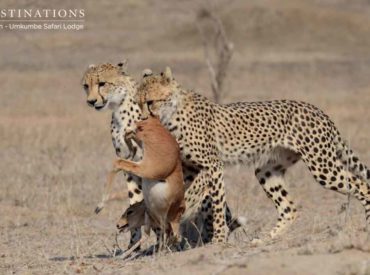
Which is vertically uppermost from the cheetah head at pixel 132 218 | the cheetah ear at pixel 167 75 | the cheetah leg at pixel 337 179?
the cheetah ear at pixel 167 75

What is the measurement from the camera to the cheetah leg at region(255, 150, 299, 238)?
809 centimetres

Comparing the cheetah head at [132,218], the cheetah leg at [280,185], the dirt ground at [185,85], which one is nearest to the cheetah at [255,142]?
the cheetah leg at [280,185]

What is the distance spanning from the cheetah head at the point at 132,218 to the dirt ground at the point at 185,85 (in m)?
0.30

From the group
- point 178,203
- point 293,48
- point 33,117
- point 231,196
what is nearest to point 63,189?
point 231,196

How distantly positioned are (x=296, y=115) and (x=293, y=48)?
23.3 m

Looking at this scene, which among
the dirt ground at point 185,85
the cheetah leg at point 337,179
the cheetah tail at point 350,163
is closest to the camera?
the dirt ground at point 185,85

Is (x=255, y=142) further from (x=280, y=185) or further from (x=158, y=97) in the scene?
(x=158, y=97)

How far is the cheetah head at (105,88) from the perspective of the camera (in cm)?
743

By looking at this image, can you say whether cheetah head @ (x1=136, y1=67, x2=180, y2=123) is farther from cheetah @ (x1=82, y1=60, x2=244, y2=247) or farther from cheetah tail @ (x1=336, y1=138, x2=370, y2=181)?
cheetah tail @ (x1=336, y1=138, x2=370, y2=181)

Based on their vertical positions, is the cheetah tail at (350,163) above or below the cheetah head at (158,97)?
below

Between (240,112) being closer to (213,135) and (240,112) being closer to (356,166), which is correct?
(213,135)

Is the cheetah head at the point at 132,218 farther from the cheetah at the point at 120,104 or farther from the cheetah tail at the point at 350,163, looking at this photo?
the cheetah tail at the point at 350,163

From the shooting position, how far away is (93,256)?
295 inches

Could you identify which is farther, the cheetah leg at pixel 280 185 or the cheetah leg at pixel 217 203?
the cheetah leg at pixel 280 185
